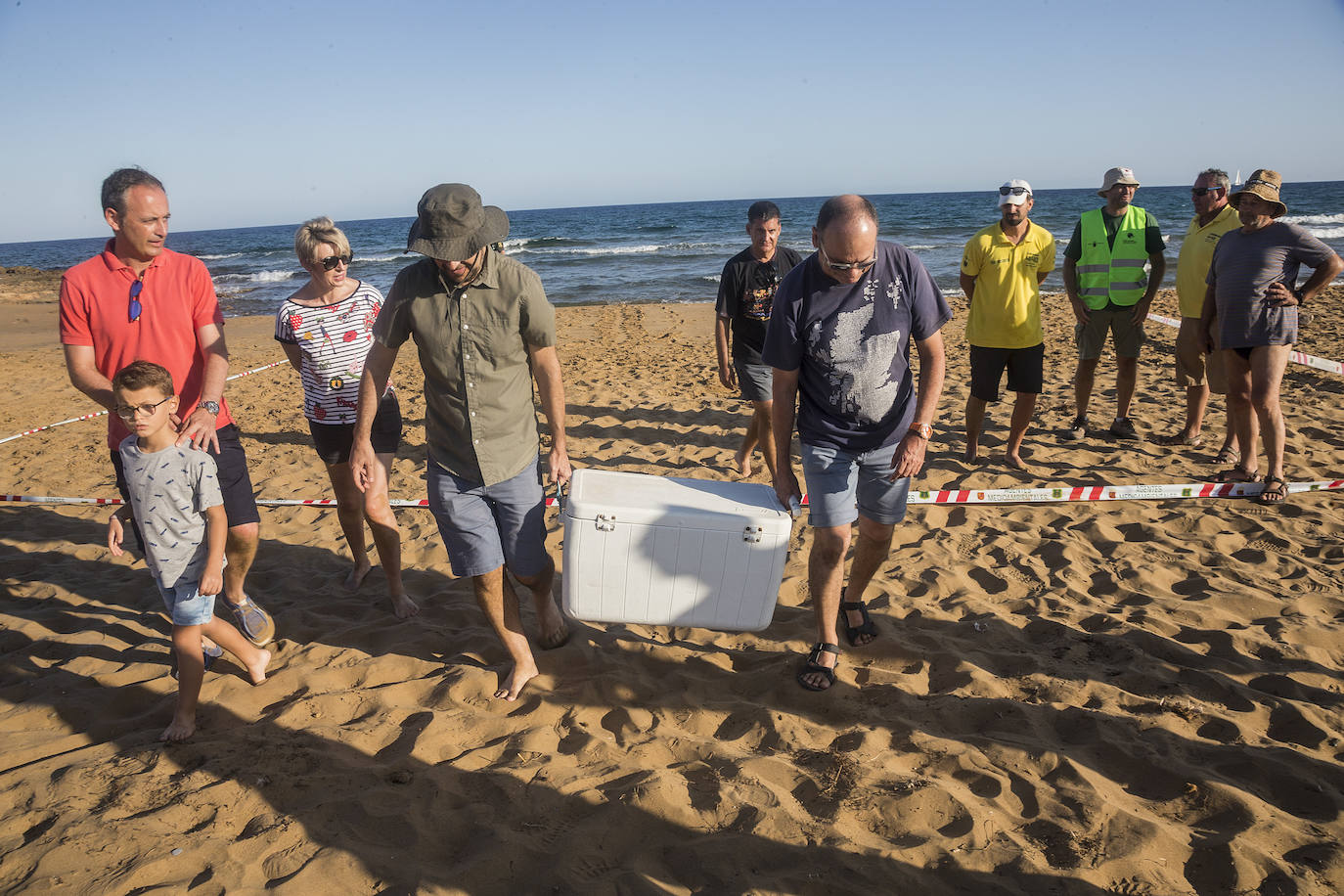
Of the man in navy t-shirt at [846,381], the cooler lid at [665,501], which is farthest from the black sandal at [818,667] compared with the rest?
the cooler lid at [665,501]

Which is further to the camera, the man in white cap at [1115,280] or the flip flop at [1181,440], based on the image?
the flip flop at [1181,440]

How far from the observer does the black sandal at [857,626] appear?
11.8ft

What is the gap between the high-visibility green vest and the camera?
573 centimetres

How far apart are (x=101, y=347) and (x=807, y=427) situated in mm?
2906

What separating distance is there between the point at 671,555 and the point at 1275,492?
3972 millimetres

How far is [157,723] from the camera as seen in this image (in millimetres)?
3160

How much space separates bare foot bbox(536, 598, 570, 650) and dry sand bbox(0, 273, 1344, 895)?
0.08 meters

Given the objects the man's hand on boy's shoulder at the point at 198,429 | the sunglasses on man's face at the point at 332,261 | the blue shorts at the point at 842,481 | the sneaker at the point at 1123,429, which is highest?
the sunglasses on man's face at the point at 332,261

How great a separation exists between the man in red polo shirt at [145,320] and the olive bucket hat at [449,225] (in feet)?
3.33

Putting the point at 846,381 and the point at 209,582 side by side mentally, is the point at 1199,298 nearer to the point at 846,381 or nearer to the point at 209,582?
the point at 846,381

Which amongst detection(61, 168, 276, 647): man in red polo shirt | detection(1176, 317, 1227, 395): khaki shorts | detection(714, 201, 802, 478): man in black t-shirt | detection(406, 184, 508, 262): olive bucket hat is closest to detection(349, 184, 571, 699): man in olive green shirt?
detection(406, 184, 508, 262): olive bucket hat

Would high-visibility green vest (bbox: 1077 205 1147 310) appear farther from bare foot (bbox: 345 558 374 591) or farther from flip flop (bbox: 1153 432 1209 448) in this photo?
bare foot (bbox: 345 558 374 591)

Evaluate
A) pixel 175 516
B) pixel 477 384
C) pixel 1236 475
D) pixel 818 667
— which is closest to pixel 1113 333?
pixel 1236 475

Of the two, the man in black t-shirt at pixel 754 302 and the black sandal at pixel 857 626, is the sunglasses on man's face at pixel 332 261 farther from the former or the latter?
the black sandal at pixel 857 626
